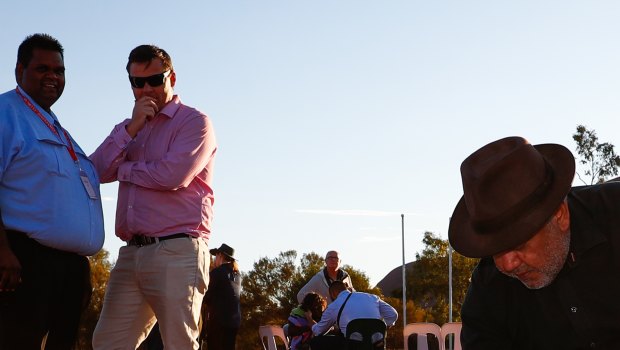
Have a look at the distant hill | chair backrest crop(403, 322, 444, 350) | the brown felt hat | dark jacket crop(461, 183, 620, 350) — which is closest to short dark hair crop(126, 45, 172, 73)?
dark jacket crop(461, 183, 620, 350)

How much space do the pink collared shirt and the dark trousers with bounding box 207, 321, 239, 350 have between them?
6.74 meters

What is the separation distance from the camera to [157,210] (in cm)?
509

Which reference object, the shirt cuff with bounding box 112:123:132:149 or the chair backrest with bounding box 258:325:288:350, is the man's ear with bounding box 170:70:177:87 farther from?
the chair backrest with bounding box 258:325:288:350

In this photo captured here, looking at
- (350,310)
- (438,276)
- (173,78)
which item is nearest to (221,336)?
(350,310)

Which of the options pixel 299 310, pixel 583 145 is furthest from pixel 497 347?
pixel 583 145

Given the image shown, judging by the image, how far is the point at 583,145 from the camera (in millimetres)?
37312

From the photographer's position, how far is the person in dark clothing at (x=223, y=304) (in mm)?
11781

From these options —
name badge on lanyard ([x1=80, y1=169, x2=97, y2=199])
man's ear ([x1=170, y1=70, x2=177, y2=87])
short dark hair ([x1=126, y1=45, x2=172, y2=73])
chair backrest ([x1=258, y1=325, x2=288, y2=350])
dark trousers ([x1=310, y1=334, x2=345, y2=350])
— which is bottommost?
chair backrest ([x1=258, y1=325, x2=288, y2=350])

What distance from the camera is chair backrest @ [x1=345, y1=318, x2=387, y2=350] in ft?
33.7

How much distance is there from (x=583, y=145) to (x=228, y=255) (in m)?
27.7

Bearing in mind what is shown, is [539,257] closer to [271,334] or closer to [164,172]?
[164,172]

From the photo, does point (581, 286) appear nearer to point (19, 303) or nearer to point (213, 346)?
point (19, 303)

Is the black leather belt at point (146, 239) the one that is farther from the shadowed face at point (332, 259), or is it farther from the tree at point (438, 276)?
the tree at point (438, 276)

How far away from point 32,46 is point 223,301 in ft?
23.6
